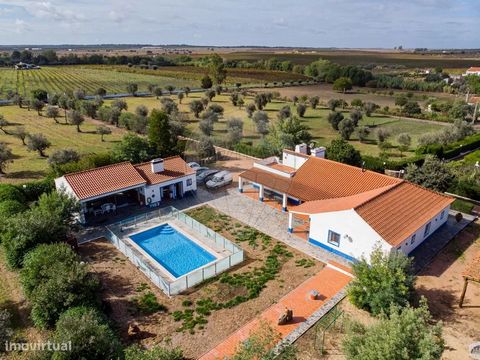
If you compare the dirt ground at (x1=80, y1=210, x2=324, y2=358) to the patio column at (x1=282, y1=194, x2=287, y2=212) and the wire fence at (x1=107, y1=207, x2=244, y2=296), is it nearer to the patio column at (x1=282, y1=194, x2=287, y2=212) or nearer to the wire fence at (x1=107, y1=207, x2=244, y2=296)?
Answer: the wire fence at (x1=107, y1=207, x2=244, y2=296)

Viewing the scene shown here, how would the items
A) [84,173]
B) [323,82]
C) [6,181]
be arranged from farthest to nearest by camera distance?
[323,82] → [6,181] → [84,173]

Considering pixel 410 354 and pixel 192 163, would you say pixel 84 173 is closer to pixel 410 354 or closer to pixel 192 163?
pixel 192 163

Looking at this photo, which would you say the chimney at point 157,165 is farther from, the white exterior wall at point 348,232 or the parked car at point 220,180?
the white exterior wall at point 348,232

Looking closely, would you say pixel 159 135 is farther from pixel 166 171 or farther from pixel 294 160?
pixel 294 160

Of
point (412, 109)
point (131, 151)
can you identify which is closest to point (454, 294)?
point (131, 151)

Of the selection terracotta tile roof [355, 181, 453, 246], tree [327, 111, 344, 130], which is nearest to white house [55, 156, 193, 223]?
terracotta tile roof [355, 181, 453, 246]

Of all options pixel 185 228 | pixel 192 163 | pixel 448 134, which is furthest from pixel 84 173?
pixel 448 134
